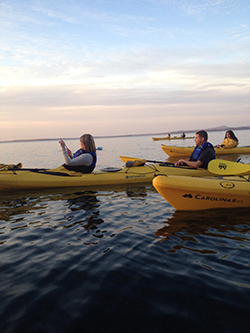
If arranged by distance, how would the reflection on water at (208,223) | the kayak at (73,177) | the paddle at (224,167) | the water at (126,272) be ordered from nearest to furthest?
1. the water at (126,272)
2. the reflection on water at (208,223)
3. the paddle at (224,167)
4. the kayak at (73,177)

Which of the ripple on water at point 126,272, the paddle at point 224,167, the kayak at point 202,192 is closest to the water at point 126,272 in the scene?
the ripple on water at point 126,272

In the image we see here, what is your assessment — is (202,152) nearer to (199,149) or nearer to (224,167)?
(199,149)

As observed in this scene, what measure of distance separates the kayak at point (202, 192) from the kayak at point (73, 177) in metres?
2.60

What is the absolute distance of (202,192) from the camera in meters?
4.93

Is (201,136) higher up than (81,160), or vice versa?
(201,136)

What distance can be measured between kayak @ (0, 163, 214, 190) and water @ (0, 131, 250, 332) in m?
2.49

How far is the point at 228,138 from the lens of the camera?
16500mm

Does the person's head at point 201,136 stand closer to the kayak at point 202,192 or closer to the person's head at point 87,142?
the kayak at point 202,192

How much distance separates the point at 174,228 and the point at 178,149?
13655 mm

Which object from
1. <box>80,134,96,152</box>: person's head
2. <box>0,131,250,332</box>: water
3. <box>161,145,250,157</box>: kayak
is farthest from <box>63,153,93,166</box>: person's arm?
<box>161,145,250,157</box>: kayak

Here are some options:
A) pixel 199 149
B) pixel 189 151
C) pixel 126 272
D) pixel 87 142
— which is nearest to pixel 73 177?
pixel 87 142

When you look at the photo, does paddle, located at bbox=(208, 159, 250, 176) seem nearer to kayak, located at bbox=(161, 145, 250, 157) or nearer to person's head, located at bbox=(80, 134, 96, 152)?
person's head, located at bbox=(80, 134, 96, 152)

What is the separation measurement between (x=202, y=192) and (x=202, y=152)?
2561 mm

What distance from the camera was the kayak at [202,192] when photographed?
490 cm
